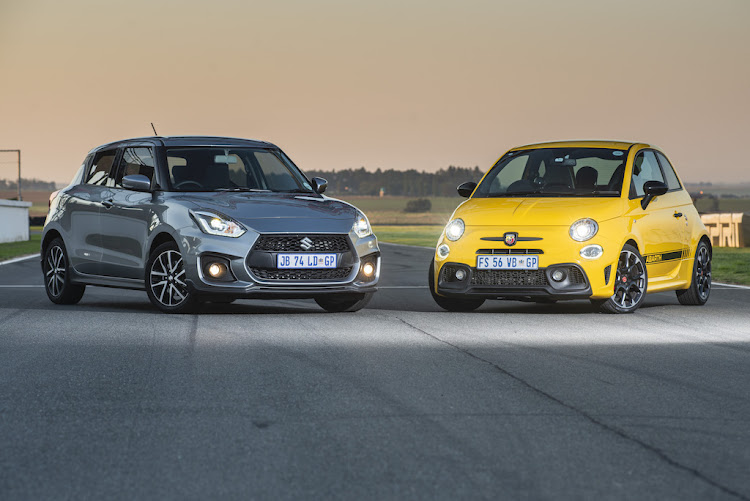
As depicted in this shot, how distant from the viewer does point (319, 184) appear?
12.4 metres

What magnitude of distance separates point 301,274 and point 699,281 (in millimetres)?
4780

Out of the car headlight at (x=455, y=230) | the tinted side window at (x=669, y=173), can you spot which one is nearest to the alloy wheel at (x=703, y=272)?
the tinted side window at (x=669, y=173)

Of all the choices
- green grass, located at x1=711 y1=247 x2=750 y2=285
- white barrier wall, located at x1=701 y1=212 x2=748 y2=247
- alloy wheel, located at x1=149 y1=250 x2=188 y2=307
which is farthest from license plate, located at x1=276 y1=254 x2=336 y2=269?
white barrier wall, located at x1=701 y1=212 x2=748 y2=247

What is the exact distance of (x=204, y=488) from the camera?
4.48m

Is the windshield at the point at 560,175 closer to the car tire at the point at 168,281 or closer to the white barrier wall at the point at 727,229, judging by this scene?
the car tire at the point at 168,281

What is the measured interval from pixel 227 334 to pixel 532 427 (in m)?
4.45

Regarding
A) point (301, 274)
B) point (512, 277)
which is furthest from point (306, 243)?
point (512, 277)

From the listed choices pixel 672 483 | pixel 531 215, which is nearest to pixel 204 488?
pixel 672 483

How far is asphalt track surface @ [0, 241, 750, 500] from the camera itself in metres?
4.61

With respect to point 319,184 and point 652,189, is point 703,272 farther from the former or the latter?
point 319,184

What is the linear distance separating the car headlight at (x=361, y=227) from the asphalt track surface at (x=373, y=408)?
887mm

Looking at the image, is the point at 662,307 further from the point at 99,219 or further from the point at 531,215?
the point at 99,219

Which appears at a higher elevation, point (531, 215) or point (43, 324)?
point (531, 215)

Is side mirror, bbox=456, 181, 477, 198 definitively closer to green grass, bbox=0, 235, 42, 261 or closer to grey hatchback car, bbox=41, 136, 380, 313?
grey hatchback car, bbox=41, 136, 380, 313
